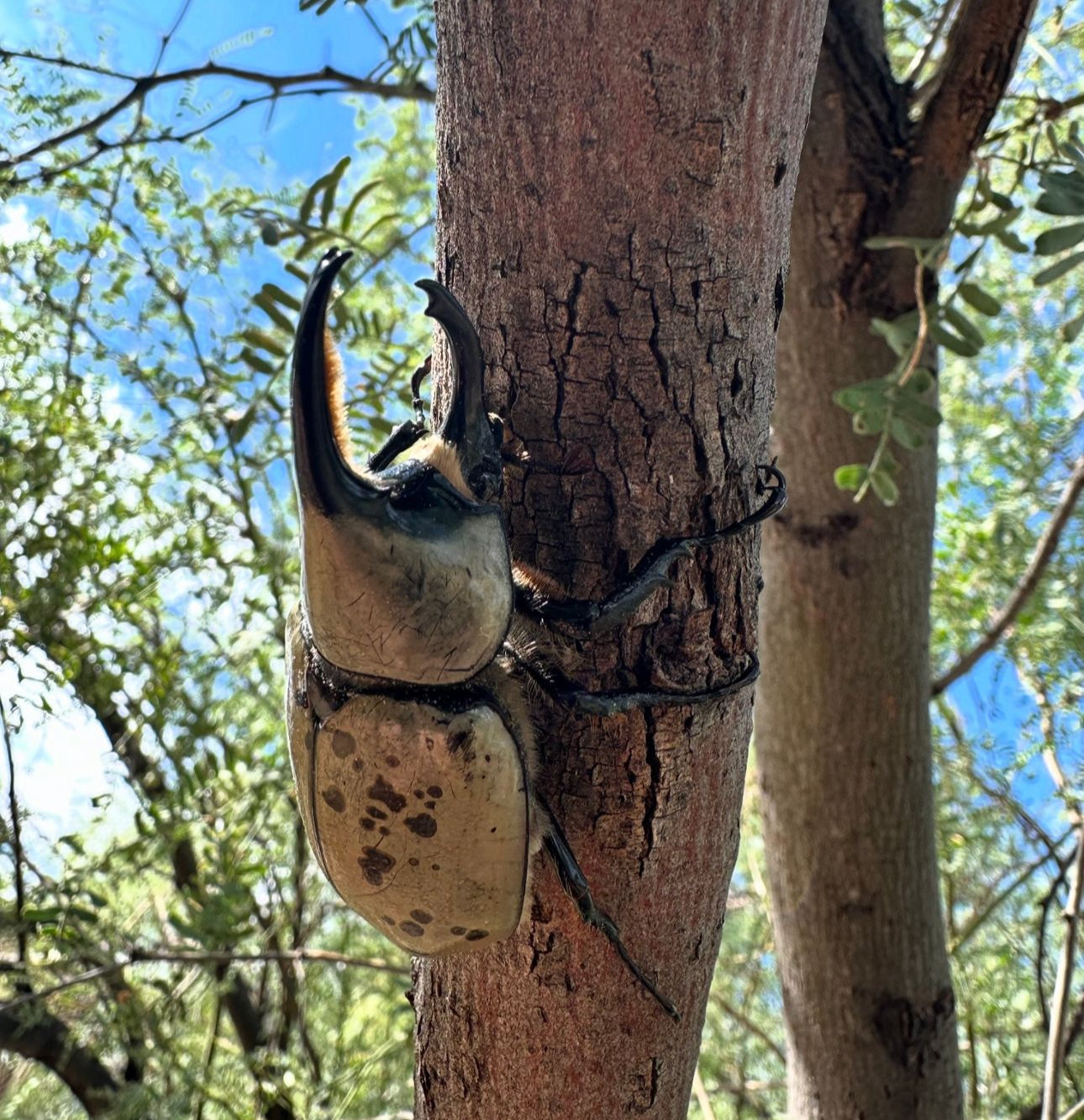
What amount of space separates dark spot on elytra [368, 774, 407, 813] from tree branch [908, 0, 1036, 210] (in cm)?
103

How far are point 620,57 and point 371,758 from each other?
528 mm

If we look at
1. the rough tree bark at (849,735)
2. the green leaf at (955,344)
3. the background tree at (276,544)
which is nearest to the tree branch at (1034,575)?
the background tree at (276,544)

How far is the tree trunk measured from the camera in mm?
618

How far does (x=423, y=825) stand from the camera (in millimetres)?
745

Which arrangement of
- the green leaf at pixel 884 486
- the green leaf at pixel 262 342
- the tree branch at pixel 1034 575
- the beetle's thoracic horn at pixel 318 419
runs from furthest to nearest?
the tree branch at pixel 1034 575 < the green leaf at pixel 262 342 < the green leaf at pixel 884 486 < the beetle's thoracic horn at pixel 318 419

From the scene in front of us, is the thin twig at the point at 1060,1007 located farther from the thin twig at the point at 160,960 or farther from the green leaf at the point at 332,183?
the green leaf at the point at 332,183

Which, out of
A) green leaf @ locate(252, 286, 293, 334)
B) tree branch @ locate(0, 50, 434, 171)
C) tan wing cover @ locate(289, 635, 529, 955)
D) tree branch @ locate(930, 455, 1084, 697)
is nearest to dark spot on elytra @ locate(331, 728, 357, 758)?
tan wing cover @ locate(289, 635, 529, 955)

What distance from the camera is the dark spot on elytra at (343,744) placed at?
78 cm

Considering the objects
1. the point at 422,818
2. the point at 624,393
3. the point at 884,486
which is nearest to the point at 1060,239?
the point at 884,486

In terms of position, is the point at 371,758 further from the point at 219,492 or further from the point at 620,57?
the point at 219,492

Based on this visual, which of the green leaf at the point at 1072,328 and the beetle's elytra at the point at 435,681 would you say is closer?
the beetle's elytra at the point at 435,681

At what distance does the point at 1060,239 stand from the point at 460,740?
73 cm

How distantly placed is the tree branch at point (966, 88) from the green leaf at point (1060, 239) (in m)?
0.33

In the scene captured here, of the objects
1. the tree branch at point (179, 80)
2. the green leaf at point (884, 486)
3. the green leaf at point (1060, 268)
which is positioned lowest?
the green leaf at point (884, 486)
